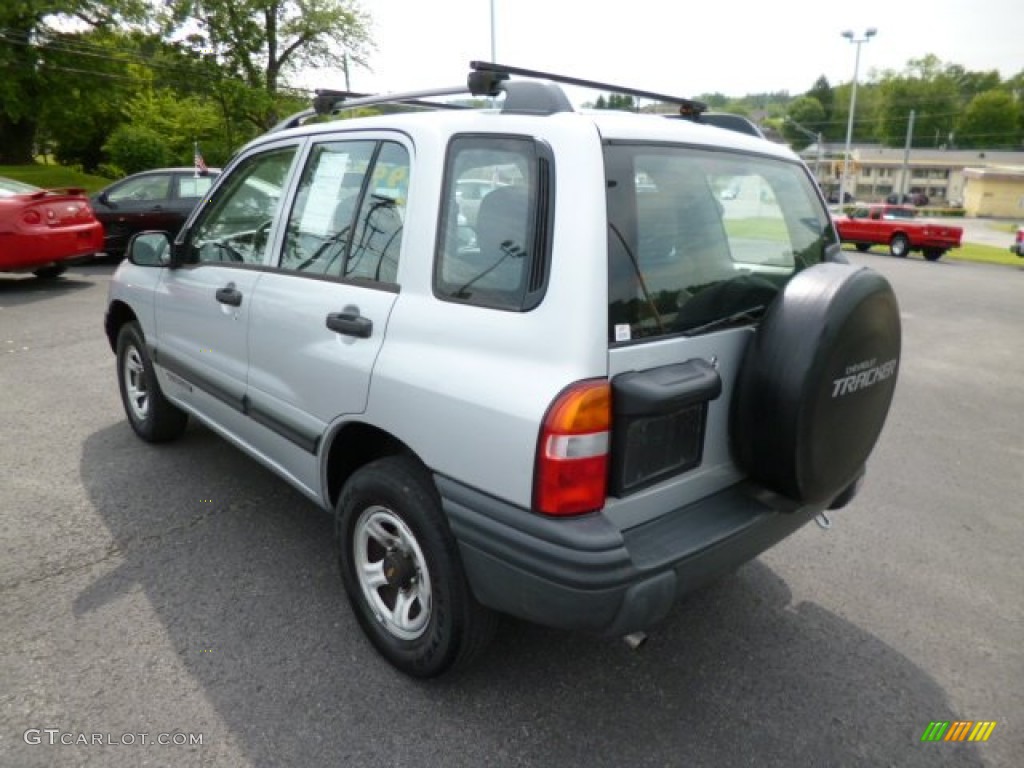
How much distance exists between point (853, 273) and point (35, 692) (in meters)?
3.06

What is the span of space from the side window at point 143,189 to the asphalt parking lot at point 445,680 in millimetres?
9512

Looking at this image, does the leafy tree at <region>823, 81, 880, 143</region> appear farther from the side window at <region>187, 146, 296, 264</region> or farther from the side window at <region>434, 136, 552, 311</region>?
the side window at <region>434, 136, 552, 311</region>

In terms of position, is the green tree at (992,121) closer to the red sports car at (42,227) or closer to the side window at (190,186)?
the side window at (190,186)

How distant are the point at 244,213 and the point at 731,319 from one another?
94.9 inches

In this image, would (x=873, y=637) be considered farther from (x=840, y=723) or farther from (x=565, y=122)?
(x=565, y=122)

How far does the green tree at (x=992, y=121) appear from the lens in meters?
102

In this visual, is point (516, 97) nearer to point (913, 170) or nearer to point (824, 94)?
point (913, 170)

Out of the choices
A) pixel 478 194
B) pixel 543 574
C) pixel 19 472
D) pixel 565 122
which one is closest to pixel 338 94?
pixel 478 194

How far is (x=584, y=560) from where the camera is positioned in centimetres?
190

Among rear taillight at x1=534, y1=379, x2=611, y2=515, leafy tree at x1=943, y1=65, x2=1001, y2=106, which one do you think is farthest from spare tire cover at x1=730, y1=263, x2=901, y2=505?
leafy tree at x1=943, y1=65, x2=1001, y2=106

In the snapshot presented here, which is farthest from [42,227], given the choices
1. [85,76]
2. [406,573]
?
[85,76]

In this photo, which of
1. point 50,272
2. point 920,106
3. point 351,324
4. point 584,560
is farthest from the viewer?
point 920,106

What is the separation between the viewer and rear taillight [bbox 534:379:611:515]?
1900 mm

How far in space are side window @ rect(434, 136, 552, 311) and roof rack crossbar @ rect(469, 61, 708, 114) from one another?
0.79 feet
